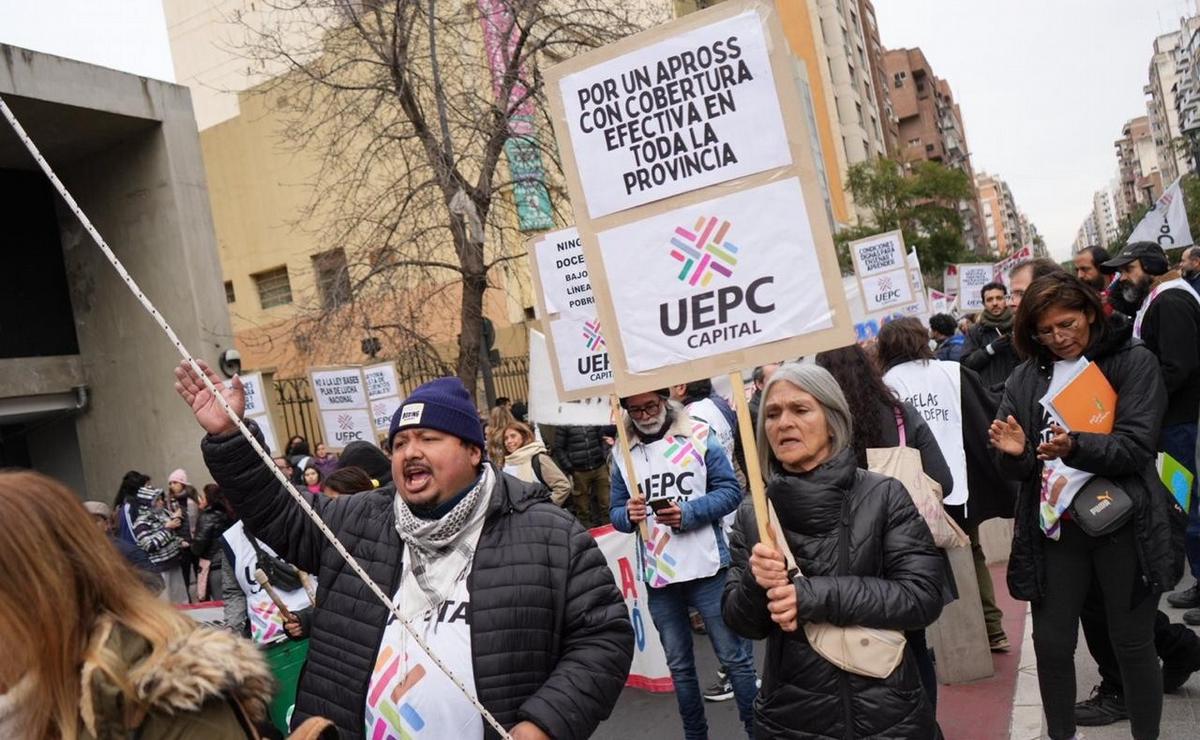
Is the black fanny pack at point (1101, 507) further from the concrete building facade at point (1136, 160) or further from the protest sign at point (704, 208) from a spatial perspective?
the concrete building facade at point (1136, 160)

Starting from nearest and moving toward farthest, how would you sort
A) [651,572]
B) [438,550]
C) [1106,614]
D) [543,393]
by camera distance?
[438,550] → [1106,614] → [651,572] → [543,393]

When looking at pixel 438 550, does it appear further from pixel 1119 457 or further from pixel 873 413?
pixel 873 413

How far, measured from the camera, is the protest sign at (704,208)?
3.30m

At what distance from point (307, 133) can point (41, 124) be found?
3557mm

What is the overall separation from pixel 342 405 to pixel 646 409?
6177mm

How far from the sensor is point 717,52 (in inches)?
134

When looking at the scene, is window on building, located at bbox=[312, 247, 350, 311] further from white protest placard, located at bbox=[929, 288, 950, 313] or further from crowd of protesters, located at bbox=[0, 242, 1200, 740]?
white protest placard, located at bbox=[929, 288, 950, 313]

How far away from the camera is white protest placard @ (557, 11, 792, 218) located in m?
3.35

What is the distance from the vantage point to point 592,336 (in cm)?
656

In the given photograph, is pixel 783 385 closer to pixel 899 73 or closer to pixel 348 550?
pixel 348 550

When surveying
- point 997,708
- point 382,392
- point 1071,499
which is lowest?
point 997,708

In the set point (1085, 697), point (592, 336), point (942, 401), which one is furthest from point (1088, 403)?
point (592, 336)

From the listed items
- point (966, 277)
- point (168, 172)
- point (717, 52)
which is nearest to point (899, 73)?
point (966, 277)

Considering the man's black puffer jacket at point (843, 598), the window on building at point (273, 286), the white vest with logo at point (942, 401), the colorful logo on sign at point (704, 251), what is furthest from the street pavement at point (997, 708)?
the window on building at point (273, 286)
